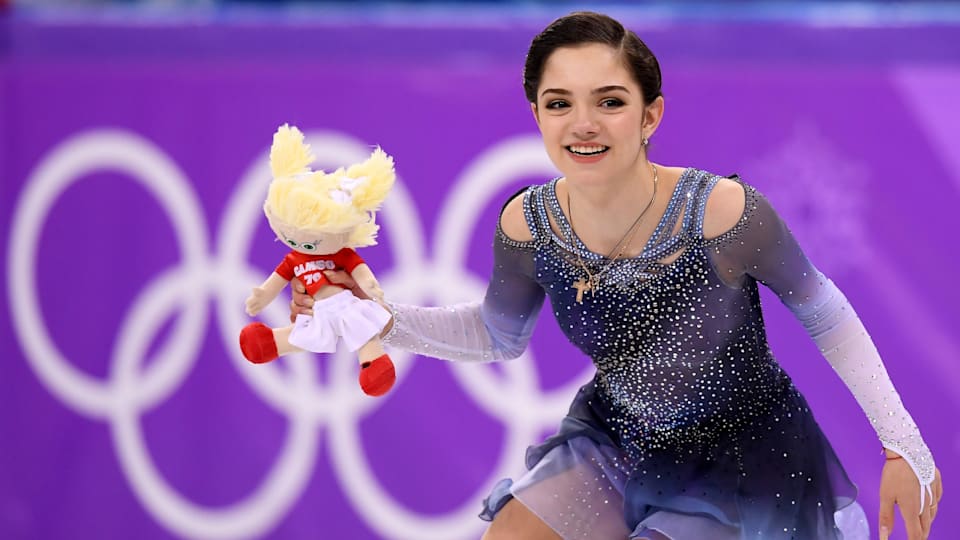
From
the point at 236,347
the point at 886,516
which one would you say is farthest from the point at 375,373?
the point at 236,347

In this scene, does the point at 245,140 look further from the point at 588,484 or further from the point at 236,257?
the point at 588,484

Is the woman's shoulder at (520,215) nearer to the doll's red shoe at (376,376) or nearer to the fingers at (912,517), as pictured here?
the doll's red shoe at (376,376)

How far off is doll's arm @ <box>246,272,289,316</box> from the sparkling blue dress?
0.29 m

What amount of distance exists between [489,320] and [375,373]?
431 millimetres

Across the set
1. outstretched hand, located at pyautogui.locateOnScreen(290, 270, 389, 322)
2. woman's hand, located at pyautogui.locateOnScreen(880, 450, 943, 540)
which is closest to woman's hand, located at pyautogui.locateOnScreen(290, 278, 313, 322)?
outstretched hand, located at pyautogui.locateOnScreen(290, 270, 389, 322)

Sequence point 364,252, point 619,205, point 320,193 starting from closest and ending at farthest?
point 320,193 → point 619,205 → point 364,252

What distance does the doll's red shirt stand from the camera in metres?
2.56

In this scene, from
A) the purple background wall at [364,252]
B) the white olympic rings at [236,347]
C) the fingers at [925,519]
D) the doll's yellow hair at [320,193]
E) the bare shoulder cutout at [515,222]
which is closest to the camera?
the doll's yellow hair at [320,193]

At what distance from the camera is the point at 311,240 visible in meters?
2.52

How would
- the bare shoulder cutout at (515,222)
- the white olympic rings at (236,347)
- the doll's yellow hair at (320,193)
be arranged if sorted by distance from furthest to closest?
the white olympic rings at (236,347) → the bare shoulder cutout at (515,222) → the doll's yellow hair at (320,193)

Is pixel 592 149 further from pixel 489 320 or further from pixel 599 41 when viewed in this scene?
pixel 489 320

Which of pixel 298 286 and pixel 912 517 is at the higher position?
pixel 298 286

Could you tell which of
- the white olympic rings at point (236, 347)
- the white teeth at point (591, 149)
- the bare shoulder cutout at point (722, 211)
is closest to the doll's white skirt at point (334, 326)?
the white teeth at point (591, 149)

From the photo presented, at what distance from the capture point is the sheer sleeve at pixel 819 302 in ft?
8.36
